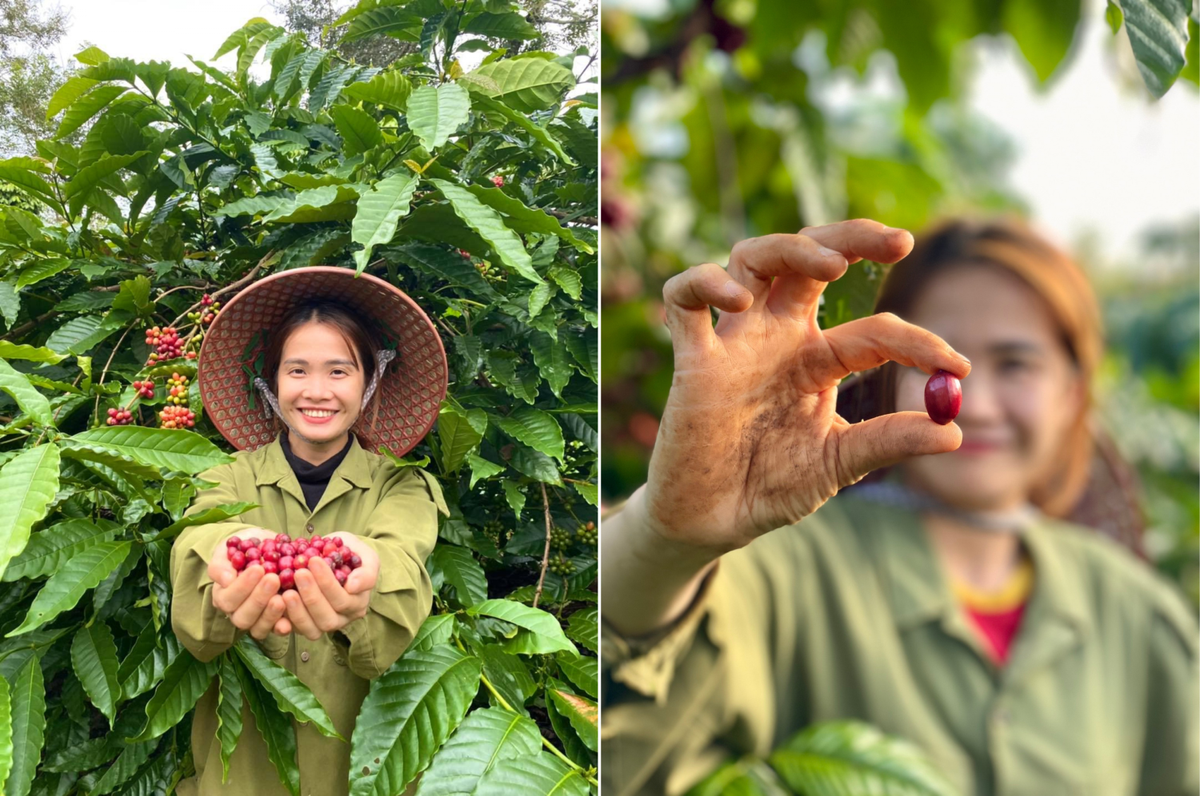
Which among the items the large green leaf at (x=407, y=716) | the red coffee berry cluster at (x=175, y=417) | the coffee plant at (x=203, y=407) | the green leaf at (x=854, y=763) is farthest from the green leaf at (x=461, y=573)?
the green leaf at (x=854, y=763)

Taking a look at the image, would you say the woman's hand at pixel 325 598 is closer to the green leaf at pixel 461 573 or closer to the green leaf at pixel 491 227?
the green leaf at pixel 461 573

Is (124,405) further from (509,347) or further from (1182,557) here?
(1182,557)

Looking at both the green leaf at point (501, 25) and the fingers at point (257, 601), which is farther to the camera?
the green leaf at point (501, 25)

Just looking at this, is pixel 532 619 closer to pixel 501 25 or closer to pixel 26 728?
pixel 26 728

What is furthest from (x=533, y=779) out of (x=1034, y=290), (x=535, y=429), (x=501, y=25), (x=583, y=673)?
(x=501, y=25)

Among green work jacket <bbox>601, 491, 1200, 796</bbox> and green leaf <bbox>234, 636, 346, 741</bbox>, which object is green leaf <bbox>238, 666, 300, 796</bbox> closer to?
green leaf <bbox>234, 636, 346, 741</bbox>

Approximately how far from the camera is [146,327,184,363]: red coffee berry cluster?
3.19ft

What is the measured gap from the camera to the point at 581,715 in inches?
33.6

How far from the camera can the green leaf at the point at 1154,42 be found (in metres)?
0.44

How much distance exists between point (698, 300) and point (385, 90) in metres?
0.55

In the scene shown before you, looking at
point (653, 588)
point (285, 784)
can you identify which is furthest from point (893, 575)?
point (285, 784)

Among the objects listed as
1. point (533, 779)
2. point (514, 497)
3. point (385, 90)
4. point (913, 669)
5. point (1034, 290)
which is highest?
point (385, 90)

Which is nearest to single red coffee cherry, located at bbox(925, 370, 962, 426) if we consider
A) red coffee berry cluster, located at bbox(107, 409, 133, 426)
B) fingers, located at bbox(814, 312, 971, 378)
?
fingers, located at bbox(814, 312, 971, 378)

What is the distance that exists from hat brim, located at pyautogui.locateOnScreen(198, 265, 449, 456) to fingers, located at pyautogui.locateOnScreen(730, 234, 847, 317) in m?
0.45
